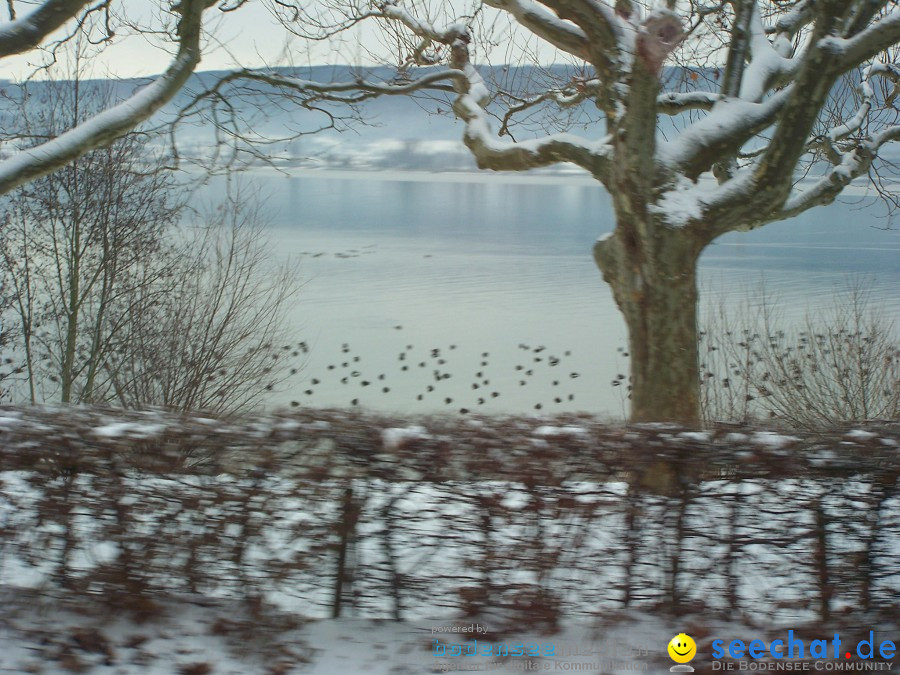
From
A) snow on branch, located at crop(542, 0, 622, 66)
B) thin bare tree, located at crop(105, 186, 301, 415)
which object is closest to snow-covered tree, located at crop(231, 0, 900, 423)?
snow on branch, located at crop(542, 0, 622, 66)

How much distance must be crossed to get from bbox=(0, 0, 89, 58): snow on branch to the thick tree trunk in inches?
171

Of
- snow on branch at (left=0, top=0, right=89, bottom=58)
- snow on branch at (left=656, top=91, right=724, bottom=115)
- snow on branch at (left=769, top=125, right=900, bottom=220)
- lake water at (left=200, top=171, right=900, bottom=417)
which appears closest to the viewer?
snow on branch at (left=0, top=0, right=89, bottom=58)

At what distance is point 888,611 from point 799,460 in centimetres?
78

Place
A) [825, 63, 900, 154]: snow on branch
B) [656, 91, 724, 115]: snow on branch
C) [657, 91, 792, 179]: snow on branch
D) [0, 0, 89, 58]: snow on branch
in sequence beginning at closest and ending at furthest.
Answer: [0, 0, 89, 58]: snow on branch
[657, 91, 792, 179]: snow on branch
[656, 91, 724, 115]: snow on branch
[825, 63, 900, 154]: snow on branch

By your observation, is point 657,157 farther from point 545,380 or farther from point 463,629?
point 545,380

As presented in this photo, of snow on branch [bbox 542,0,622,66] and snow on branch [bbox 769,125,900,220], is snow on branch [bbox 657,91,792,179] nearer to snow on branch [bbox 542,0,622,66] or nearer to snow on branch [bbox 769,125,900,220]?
snow on branch [bbox 542,0,622,66]

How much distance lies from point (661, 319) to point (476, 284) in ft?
87.6

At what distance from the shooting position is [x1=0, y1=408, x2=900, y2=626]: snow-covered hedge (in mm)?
3018

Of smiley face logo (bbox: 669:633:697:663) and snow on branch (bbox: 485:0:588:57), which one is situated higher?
snow on branch (bbox: 485:0:588:57)

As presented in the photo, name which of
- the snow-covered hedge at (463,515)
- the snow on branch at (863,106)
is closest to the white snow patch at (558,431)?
the snow-covered hedge at (463,515)

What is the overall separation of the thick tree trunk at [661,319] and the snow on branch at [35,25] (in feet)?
14.3

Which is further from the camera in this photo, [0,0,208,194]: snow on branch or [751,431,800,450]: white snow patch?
[0,0,208,194]: snow on branch

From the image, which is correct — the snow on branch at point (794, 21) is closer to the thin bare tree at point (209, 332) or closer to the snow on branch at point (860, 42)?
the snow on branch at point (860, 42)

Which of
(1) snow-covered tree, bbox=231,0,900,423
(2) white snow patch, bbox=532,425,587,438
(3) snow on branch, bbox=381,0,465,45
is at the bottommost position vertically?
(2) white snow patch, bbox=532,425,587,438
